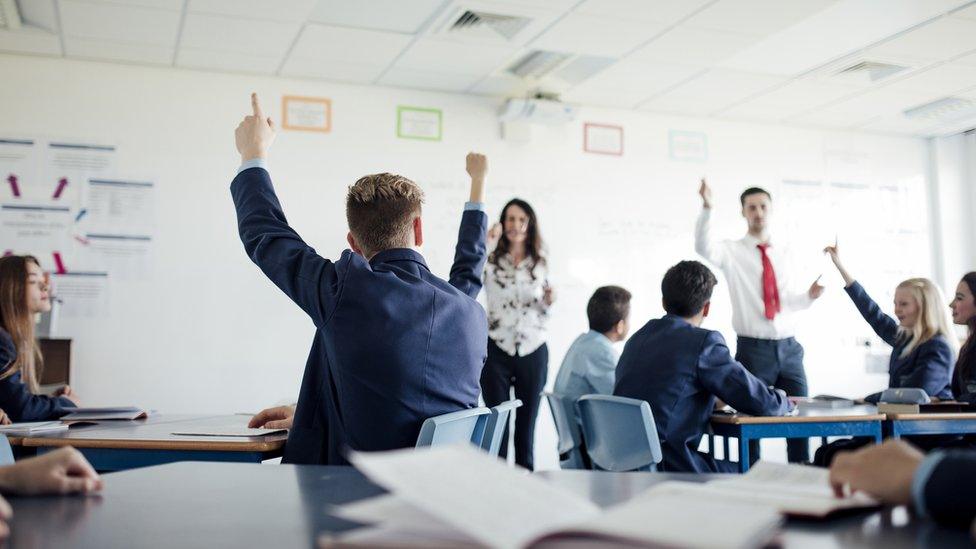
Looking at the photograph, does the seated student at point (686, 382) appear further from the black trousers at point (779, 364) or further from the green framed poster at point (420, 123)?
the green framed poster at point (420, 123)

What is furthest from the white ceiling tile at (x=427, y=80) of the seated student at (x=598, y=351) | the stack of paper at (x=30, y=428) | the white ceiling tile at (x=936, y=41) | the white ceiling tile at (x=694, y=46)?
the stack of paper at (x=30, y=428)

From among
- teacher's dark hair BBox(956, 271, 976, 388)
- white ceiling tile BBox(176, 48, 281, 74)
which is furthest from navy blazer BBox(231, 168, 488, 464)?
white ceiling tile BBox(176, 48, 281, 74)

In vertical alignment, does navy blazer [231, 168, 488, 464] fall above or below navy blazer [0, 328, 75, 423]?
above

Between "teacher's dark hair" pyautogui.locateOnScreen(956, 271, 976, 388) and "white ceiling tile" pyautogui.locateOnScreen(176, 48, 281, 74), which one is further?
"white ceiling tile" pyautogui.locateOnScreen(176, 48, 281, 74)

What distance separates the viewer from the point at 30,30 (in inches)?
176

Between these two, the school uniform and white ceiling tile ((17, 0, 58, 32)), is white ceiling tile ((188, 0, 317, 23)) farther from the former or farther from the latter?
the school uniform

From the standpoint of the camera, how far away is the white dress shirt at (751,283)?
181 inches

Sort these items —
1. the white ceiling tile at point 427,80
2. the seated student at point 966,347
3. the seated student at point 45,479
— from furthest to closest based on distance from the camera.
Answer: the white ceiling tile at point 427,80 → the seated student at point 966,347 → the seated student at point 45,479

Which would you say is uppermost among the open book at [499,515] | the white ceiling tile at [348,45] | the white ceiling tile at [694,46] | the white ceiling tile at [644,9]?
the white ceiling tile at [348,45]

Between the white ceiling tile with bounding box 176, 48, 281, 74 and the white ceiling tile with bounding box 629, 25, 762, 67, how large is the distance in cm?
206

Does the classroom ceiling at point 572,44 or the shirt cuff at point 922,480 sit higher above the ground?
the classroom ceiling at point 572,44

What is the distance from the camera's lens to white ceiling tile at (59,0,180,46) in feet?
13.8

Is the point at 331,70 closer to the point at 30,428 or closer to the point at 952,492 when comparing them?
the point at 30,428

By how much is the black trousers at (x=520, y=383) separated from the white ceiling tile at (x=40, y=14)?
8.82 feet
